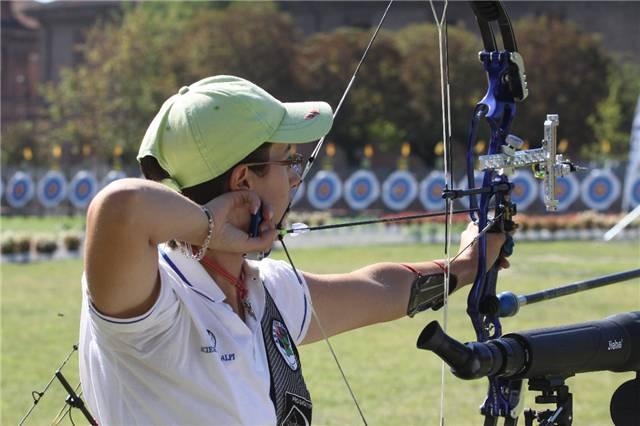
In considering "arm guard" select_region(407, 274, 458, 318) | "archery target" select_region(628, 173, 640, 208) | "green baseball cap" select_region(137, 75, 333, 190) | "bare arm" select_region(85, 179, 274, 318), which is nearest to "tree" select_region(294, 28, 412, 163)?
"archery target" select_region(628, 173, 640, 208)

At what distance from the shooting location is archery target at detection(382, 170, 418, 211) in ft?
Result: 71.1

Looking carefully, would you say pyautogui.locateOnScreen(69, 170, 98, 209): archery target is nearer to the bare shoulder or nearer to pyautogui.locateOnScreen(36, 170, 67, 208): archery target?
pyautogui.locateOnScreen(36, 170, 67, 208): archery target

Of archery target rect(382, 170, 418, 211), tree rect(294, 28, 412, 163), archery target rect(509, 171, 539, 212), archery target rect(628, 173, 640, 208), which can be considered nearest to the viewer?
archery target rect(628, 173, 640, 208)

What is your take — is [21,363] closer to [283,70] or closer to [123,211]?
[123,211]

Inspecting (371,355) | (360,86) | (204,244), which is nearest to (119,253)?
(204,244)

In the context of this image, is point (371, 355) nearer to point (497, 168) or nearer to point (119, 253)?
point (497, 168)

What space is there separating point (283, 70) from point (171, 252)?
91.0ft

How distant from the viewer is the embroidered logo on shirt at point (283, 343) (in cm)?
187

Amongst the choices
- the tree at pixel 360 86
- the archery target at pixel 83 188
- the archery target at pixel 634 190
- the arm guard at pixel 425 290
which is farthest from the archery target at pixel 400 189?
the arm guard at pixel 425 290

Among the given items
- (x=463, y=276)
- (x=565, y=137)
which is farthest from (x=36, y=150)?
(x=463, y=276)

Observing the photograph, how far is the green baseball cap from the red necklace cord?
0.14 meters

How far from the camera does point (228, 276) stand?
5.98ft

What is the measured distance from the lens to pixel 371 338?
24.0ft

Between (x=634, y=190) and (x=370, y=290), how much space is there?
17.7 metres
